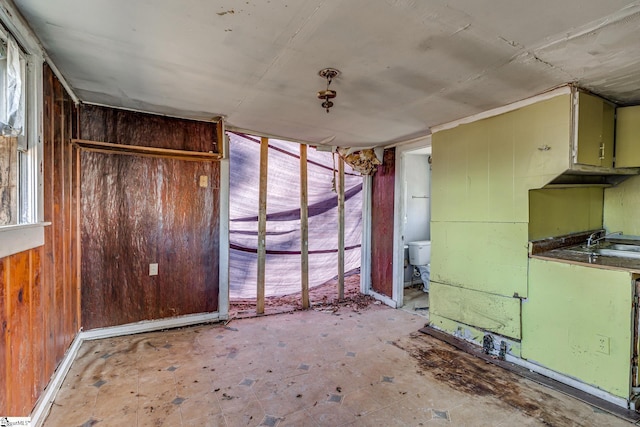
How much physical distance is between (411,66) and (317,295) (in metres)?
3.31

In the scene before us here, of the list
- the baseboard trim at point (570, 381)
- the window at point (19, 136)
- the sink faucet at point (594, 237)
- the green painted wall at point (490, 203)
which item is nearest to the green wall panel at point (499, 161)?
the green painted wall at point (490, 203)

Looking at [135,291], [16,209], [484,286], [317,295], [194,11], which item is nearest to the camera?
[194,11]

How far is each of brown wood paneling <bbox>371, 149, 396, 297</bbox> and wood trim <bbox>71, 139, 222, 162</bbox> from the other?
2.13 m

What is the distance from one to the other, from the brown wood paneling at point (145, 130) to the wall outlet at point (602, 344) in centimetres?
336

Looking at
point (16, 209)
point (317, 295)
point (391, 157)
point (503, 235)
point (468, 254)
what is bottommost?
point (317, 295)

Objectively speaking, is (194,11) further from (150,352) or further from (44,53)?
(150,352)

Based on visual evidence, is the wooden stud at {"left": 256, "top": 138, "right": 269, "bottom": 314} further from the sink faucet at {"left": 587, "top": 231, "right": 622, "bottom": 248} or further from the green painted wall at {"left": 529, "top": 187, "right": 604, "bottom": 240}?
the sink faucet at {"left": 587, "top": 231, "right": 622, "bottom": 248}

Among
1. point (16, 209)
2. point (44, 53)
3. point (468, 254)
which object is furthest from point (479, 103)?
point (16, 209)

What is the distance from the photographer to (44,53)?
1.74m

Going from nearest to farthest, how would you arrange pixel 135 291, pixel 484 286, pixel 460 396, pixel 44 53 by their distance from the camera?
1. pixel 44 53
2. pixel 460 396
3. pixel 484 286
4. pixel 135 291

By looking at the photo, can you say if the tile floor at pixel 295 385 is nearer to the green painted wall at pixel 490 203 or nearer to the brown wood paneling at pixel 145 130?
the green painted wall at pixel 490 203

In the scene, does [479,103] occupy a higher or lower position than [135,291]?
higher

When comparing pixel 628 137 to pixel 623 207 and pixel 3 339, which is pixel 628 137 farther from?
pixel 3 339

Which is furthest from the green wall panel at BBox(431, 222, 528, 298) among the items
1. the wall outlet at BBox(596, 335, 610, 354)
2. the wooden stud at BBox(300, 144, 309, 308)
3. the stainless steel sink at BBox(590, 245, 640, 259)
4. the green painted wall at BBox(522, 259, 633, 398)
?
the wooden stud at BBox(300, 144, 309, 308)
